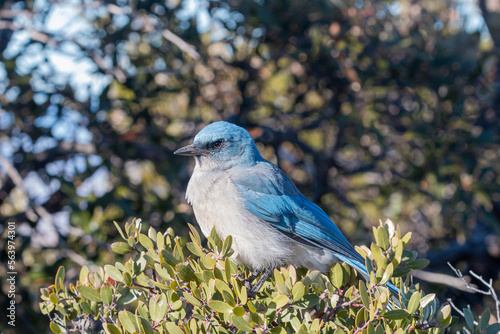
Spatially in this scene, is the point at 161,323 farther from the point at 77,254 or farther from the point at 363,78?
the point at 363,78

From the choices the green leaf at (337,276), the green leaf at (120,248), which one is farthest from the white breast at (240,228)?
the green leaf at (337,276)

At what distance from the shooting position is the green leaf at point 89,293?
7.19 feet

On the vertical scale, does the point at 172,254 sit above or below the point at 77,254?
above

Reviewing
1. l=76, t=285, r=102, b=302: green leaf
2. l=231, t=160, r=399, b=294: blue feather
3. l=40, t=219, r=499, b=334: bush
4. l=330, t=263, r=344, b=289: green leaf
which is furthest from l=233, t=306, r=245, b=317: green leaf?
l=231, t=160, r=399, b=294: blue feather

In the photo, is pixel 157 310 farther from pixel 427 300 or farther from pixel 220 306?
pixel 427 300

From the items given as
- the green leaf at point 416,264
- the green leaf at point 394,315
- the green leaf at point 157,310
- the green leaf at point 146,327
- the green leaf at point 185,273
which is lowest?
the green leaf at point 157,310

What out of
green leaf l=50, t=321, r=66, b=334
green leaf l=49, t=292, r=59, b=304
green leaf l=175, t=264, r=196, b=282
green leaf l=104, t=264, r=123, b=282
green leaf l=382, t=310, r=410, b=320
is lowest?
green leaf l=50, t=321, r=66, b=334

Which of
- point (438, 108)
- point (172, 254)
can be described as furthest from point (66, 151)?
point (438, 108)

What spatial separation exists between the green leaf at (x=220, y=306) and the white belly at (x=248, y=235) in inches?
34.2

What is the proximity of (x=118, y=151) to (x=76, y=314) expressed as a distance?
6.25 feet

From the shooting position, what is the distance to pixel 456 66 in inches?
184

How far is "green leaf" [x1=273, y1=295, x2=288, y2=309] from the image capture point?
1956 mm

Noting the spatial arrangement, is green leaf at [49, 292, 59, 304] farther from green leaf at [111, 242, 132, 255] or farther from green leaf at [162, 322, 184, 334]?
green leaf at [162, 322, 184, 334]

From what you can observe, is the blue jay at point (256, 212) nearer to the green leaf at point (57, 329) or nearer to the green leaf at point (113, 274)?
the green leaf at point (113, 274)
